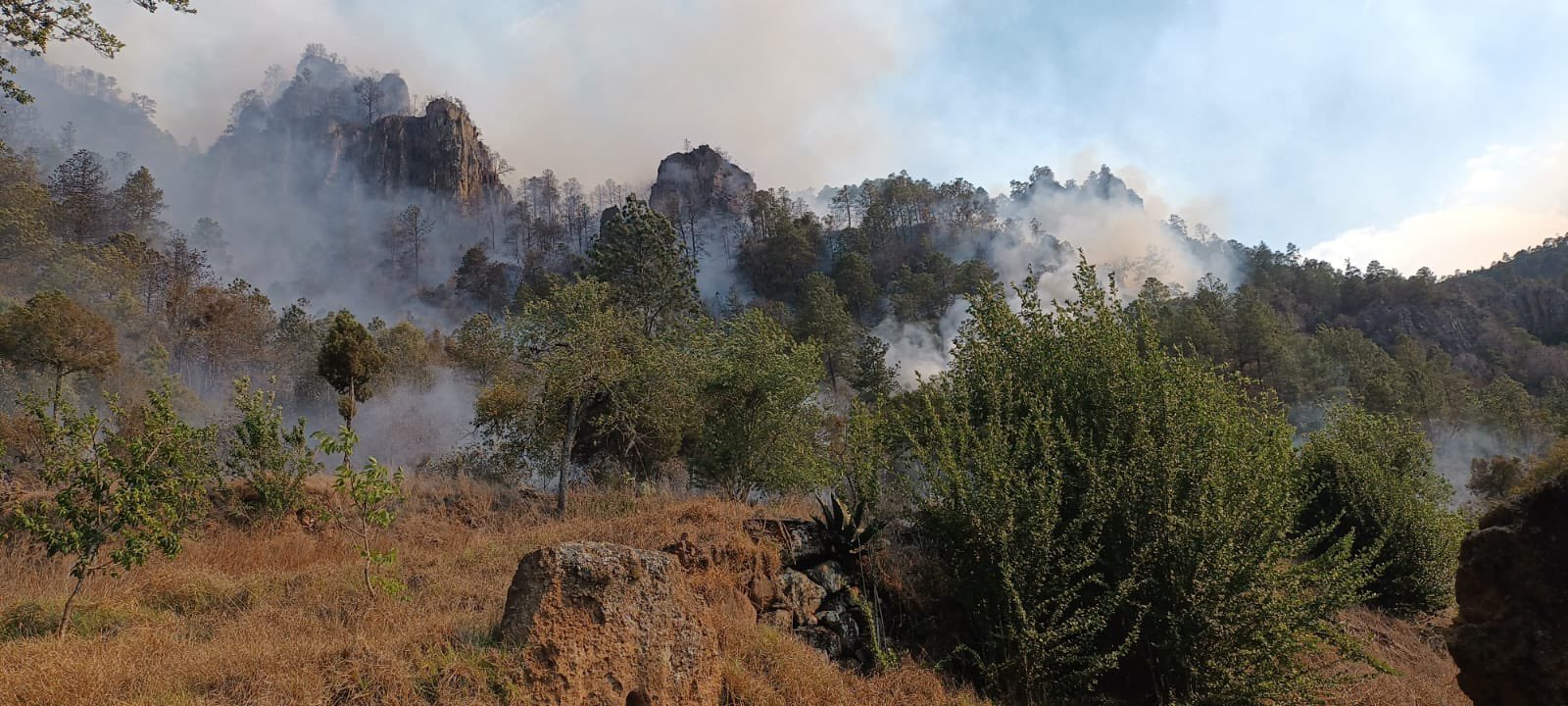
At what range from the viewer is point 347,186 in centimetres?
11269

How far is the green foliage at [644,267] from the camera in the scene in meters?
33.4

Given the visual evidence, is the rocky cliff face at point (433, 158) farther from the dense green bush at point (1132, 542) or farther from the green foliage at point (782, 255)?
the dense green bush at point (1132, 542)

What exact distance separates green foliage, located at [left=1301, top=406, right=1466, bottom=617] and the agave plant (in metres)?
10.0

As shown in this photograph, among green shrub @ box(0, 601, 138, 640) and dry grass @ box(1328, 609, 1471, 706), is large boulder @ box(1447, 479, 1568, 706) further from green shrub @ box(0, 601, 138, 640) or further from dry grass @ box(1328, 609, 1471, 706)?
green shrub @ box(0, 601, 138, 640)

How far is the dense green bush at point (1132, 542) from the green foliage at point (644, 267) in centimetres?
2582

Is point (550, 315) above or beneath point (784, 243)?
beneath

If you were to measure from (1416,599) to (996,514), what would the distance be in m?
12.5

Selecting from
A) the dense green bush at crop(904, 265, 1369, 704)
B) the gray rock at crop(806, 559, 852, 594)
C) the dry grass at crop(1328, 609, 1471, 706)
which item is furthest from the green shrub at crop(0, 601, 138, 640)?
the dry grass at crop(1328, 609, 1471, 706)

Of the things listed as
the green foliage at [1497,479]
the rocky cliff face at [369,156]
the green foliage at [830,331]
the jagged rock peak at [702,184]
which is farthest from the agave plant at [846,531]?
the rocky cliff face at [369,156]

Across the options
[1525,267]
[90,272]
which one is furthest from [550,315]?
[1525,267]

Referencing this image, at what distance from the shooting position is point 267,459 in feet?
41.3

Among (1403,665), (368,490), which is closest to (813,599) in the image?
(368,490)

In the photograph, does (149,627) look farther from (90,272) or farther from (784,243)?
(784,243)

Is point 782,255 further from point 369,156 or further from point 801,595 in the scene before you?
point 369,156
